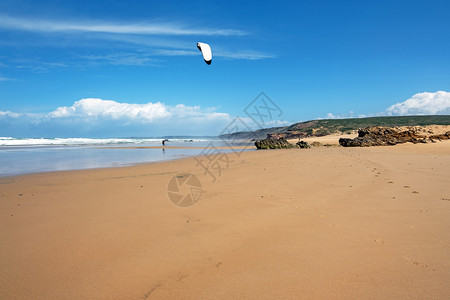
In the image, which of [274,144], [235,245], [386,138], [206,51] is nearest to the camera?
[235,245]

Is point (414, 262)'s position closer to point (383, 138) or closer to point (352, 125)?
point (383, 138)

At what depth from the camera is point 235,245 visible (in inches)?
133

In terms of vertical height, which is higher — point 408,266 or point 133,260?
point 133,260

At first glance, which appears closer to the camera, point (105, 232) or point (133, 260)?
point (133, 260)

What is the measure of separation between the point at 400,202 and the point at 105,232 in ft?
17.3

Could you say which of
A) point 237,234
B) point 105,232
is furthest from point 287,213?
point 105,232

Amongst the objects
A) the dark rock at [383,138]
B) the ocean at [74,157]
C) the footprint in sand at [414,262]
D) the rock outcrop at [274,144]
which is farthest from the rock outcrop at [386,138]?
the footprint in sand at [414,262]

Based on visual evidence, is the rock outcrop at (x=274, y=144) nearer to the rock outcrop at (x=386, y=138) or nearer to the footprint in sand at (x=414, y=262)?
the rock outcrop at (x=386, y=138)

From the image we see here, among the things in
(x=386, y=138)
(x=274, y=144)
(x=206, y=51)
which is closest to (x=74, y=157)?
(x=206, y=51)

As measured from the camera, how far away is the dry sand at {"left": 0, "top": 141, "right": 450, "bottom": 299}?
2.47 m

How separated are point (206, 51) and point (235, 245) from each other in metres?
10.9

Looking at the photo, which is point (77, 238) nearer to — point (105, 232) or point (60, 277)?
point (105, 232)

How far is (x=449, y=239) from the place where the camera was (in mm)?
3346

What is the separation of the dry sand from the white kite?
24.1ft
